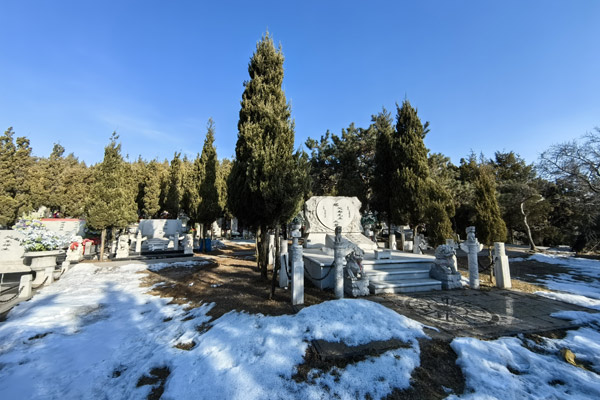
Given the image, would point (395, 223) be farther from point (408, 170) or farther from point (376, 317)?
point (376, 317)

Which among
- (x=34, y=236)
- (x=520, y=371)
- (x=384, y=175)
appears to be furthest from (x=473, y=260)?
(x=34, y=236)

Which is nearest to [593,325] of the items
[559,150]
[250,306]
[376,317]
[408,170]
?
[376,317]

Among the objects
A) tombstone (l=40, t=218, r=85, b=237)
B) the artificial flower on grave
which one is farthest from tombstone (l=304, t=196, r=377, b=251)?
tombstone (l=40, t=218, r=85, b=237)

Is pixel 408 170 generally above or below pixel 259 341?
above

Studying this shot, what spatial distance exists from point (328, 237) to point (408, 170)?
24.1 ft

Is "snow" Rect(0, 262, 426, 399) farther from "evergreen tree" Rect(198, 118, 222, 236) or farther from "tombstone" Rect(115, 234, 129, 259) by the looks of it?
"evergreen tree" Rect(198, 118, 222, 236)

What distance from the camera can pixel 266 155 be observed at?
276 inches

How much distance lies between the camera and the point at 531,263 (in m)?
11.9

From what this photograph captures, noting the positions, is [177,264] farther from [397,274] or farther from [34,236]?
[397,274]

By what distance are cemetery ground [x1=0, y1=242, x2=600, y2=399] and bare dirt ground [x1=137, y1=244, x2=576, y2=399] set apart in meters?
0.03

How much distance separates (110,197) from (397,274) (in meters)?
14.1

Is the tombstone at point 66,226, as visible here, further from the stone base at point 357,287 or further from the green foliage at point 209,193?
the stone base at point 357,287

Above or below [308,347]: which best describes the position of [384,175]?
above

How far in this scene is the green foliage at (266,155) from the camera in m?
7.12
